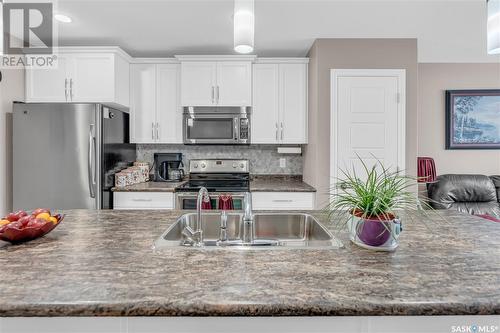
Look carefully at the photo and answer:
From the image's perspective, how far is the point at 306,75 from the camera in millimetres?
3154

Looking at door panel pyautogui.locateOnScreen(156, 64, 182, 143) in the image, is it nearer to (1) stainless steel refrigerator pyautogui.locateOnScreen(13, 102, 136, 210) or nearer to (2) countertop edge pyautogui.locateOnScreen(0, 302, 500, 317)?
(1) stainless steel refrigerator pyautogui.locateOnScreen(13, 102, 136, 210)

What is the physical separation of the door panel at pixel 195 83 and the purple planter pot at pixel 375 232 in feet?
7.92

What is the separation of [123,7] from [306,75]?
190cm

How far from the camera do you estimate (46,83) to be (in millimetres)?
2879

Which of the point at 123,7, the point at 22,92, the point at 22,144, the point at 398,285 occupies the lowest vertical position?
the point at 398,285

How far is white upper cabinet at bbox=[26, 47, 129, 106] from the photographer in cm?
286

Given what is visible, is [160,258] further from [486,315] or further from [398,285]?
[486,315]

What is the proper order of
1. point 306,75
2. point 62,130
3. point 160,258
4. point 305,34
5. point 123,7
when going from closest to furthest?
1. point 160,258
2. point 123,7
3. point 62,130
4. point 305,34
5. point 306,75

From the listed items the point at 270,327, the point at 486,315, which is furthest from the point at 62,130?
the point at 486,315

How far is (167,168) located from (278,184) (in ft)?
4.35

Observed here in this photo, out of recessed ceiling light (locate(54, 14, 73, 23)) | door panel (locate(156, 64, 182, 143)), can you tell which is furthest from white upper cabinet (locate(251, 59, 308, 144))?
recessed ceiling light (locate(54, 14, 73, 23))

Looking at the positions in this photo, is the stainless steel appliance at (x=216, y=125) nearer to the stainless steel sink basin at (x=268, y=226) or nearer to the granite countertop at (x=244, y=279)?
the stainless steel sink basin at (x=268, y=226)

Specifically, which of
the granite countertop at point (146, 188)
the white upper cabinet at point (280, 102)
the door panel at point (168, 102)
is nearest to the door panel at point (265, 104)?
the white upper cabinet at point (280, 102)

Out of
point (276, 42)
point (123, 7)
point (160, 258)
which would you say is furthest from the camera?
point (276, 42)
